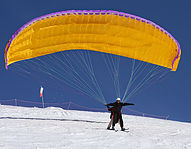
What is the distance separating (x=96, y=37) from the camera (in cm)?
1095

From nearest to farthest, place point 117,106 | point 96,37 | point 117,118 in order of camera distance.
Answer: point 117,118 < point 117,106 < point 96,37

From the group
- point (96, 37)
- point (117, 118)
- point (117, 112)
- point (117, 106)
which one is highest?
point (96, 37)

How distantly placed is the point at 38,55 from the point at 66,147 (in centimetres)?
658

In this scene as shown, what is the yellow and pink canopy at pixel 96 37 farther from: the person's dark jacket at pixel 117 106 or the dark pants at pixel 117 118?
the dark pants at pixel 117 118

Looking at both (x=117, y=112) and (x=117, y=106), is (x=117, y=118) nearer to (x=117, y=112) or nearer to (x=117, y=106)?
(x=117, y=112)

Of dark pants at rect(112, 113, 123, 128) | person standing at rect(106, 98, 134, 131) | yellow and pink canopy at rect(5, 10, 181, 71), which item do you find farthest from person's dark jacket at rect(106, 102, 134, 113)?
yellow and pink canopy at rect(5, 10, 181, 71)

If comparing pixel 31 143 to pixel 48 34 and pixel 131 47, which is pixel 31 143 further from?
pixel 131 47

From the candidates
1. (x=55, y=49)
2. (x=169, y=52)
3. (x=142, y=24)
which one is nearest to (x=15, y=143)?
(x=55, y=49)

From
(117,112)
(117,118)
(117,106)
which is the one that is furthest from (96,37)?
(117,118)

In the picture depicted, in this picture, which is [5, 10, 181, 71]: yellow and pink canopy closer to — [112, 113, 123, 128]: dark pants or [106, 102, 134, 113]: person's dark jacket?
[106, 102, 134, 113]: person's dark jacket

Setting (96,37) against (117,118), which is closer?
(117,118)

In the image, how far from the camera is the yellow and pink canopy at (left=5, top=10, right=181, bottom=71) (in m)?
10.1

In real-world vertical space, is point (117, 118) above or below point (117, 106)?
below

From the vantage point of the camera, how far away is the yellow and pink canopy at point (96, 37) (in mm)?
10102
